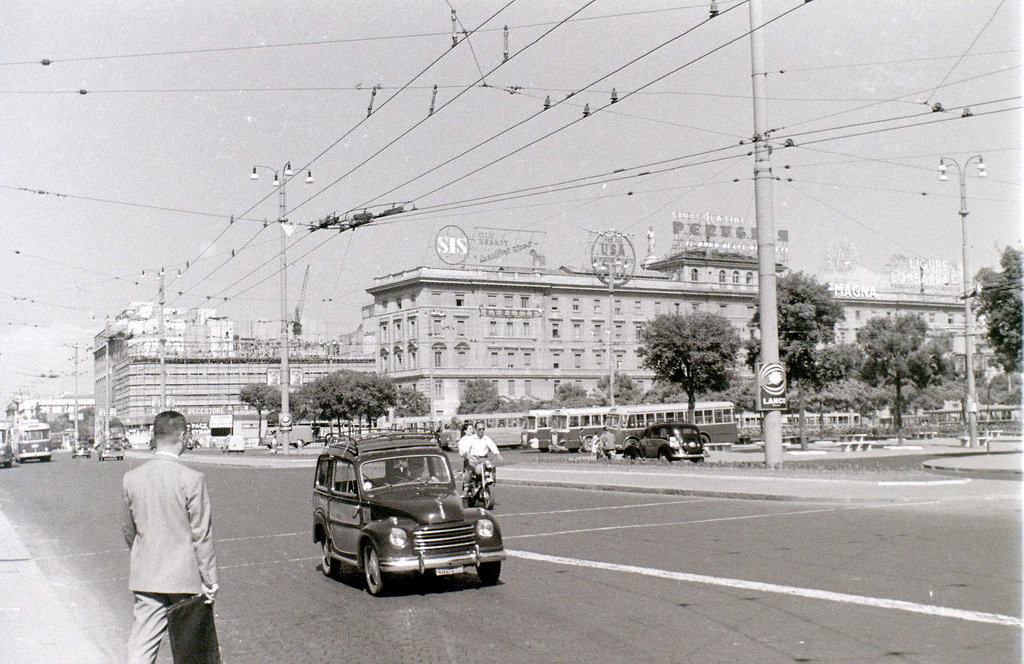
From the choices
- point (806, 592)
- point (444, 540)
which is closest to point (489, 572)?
point (444, 540)

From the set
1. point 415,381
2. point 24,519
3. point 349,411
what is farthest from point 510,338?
point 24,519

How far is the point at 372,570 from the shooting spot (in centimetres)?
1004

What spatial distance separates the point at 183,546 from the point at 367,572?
4790mm

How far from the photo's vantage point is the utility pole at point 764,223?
23.8 meters

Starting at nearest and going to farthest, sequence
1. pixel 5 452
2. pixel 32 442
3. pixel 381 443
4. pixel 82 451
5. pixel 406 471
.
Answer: pixel 406 471 < pixel 381 443 < pixel 5 452 < pixel 32 442 < pixel 82 451

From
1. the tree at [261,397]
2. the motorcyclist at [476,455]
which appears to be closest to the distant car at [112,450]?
the tree at [261,397]

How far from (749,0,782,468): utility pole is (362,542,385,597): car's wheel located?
16.5m

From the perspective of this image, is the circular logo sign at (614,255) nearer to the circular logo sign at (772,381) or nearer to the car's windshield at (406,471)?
the circular logo sign at (772,381)

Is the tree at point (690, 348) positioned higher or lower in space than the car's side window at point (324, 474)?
higher

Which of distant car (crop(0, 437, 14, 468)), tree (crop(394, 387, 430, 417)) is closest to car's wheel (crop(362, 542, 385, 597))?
distant car (crop(0, 437, 14, 468))

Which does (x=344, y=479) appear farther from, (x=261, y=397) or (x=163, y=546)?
(x=261, y=397)

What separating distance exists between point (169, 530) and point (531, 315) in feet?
329

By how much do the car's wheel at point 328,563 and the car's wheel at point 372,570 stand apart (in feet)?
3.75

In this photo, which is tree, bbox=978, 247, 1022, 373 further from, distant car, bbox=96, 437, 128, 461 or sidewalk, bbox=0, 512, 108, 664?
distant car, bbox=96, 437, 128, 461
